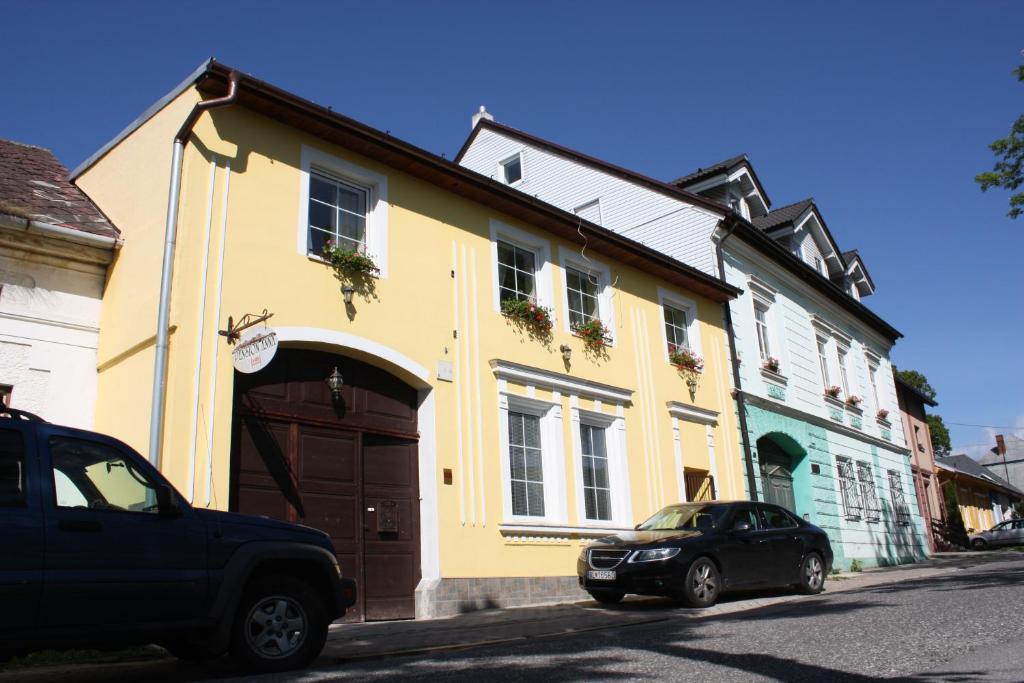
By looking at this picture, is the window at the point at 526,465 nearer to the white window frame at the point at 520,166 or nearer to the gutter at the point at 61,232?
the gutter at the point at 61,232

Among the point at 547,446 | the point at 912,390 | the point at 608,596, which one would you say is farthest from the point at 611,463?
the point at 912,390

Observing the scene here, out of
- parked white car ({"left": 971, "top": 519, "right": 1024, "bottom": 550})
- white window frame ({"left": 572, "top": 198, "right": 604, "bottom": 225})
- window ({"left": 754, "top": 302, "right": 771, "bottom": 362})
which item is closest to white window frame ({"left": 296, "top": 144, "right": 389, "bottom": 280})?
white window frame ({"left": 572, "top": 198, "right": 604, "bottom": 225})

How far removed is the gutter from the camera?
32.3ft

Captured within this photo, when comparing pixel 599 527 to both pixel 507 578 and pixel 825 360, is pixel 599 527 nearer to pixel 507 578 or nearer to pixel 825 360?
pixel 507 578

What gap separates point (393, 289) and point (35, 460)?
6774 millimetres

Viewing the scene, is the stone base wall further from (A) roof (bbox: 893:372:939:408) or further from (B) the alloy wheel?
(A) roof (bbox: 893:372:939:408)

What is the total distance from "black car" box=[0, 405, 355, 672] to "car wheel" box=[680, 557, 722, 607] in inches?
225

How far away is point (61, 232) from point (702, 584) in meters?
9.07

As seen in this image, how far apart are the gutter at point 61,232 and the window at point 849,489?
18676 mm

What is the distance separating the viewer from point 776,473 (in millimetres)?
19938

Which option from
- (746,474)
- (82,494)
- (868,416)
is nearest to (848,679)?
(82,494)

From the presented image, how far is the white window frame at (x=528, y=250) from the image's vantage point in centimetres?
1370

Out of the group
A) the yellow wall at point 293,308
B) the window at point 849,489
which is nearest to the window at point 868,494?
the window at point 849,489

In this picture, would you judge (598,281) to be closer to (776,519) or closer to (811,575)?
(776,519)
